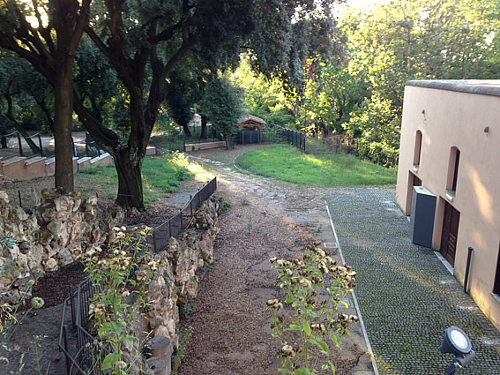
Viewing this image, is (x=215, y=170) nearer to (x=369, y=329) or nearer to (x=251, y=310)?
(x=251, y=310)

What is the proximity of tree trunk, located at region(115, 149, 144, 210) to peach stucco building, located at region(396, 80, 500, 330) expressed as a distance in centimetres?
984

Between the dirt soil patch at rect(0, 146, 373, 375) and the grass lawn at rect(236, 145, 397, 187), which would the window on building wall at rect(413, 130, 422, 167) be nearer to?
the dirt soil patch at rect(0, 146, 373, 375)

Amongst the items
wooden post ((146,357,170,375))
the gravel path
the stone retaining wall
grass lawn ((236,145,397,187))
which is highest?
the stone retaining wall

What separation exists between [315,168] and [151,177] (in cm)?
1176

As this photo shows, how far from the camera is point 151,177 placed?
70.0 ft

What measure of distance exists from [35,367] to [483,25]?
102ft

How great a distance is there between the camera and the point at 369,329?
31.1ft

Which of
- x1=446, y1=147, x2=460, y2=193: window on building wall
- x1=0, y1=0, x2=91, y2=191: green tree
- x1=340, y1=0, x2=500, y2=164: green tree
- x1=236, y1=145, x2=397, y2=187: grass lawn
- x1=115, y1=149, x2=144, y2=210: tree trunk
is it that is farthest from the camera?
x1=340, y1=0, x2=500, y2=164: green tree

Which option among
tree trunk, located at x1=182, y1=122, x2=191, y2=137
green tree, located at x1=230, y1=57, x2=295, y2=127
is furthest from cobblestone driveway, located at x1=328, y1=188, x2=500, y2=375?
green tree, located at x1=230, y1=57, x2=295, y2=127

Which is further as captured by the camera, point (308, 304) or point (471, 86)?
point (471, 86)

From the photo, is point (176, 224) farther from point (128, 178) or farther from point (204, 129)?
point (204, 129)

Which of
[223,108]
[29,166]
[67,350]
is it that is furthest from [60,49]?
[223,108]

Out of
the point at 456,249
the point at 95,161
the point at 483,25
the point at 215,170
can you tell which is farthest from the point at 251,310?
the point at 483,25

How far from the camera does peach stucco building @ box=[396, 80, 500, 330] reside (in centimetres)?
995
